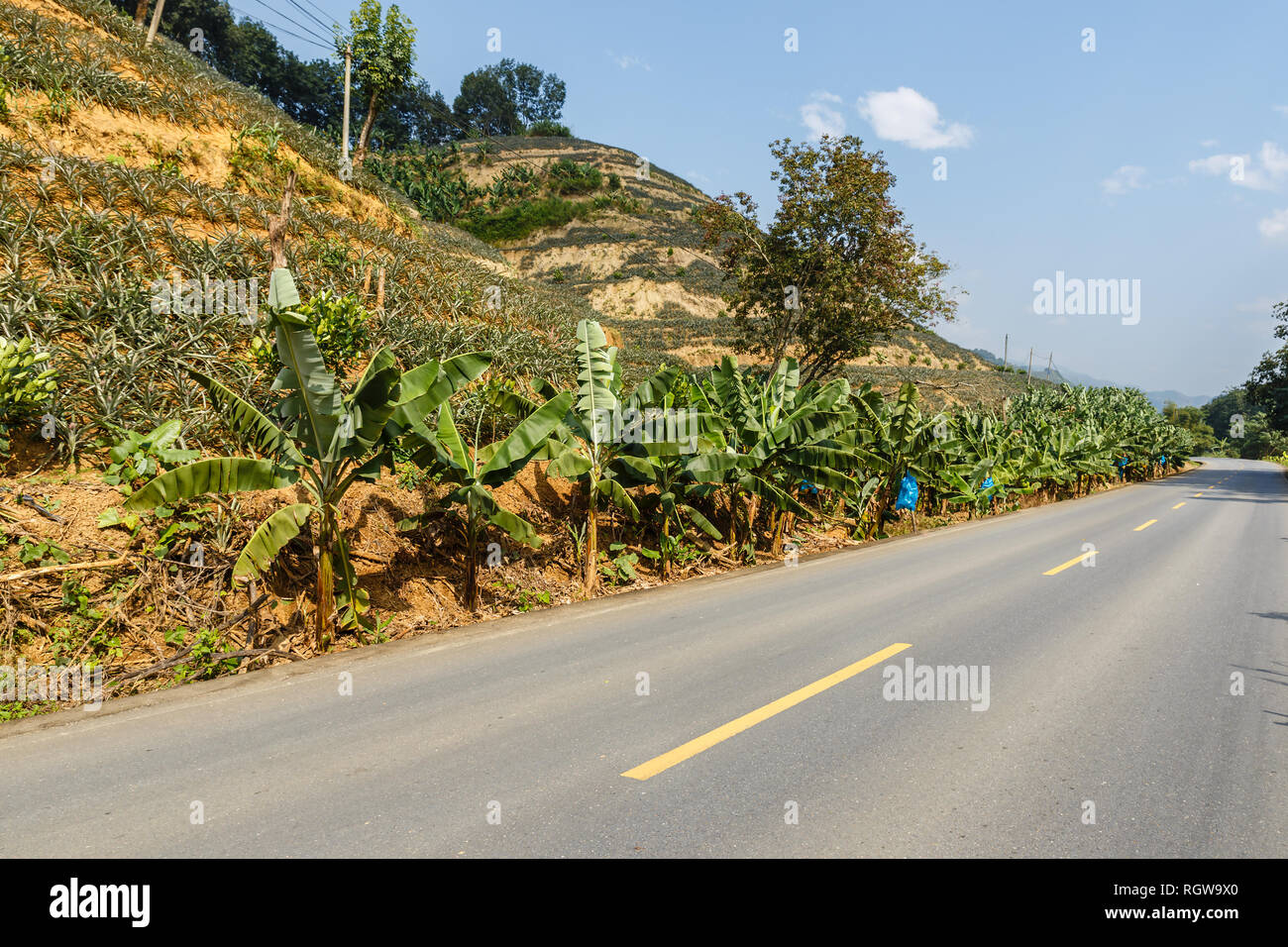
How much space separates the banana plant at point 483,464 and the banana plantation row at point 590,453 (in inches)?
0.8

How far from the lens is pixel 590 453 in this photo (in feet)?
32.4

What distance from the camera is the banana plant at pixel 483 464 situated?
7418mm

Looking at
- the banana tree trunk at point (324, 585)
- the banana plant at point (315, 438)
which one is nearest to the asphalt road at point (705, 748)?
the banana tree trunk at point (324, 585)

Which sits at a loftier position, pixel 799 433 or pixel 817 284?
pixel 817 284

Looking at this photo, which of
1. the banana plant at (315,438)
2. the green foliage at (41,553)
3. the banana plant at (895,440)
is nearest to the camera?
the banana plant at (315,438)

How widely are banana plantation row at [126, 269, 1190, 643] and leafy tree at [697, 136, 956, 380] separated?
6.05 meters

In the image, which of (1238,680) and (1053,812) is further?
(1238,680)

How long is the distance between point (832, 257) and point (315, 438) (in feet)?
64.2

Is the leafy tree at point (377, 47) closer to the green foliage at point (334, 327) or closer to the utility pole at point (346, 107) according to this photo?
the utility pole at point (346, 107)

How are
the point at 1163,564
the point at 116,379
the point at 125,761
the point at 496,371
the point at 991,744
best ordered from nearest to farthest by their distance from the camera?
1. the point at 125,761
2. the point at 991,744
3. the point at 116,379
4. the point at 1163,564
5. the point at 496,371

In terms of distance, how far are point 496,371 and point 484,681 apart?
817 centimetres
